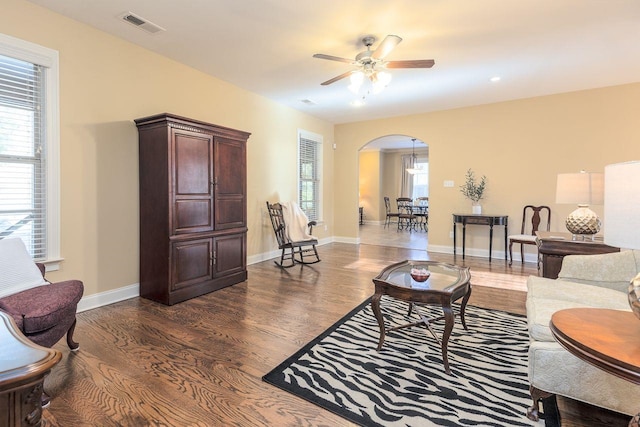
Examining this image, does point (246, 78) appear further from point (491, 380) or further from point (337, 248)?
point (491, 380)

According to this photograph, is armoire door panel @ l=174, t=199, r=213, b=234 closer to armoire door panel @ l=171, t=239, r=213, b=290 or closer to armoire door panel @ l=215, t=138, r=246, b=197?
armoire door panel @ l=171, t=239, r=213, b=290

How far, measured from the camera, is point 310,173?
266 inches

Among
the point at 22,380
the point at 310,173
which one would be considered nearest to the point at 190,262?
the point at 22,380

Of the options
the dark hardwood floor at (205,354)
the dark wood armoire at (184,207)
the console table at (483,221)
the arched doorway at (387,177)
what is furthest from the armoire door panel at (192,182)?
the arched doorway at (387,177)

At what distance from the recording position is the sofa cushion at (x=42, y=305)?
1.80 metres

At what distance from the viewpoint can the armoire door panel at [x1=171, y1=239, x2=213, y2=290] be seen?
10.8 ft

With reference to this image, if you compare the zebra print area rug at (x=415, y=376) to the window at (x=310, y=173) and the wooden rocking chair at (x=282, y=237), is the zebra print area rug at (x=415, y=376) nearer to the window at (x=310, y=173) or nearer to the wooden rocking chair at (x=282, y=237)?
the wooden rocking chair at (x=282, y=237)

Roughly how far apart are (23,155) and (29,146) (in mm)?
94

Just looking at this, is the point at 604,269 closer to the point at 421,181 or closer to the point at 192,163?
the point at 192,163

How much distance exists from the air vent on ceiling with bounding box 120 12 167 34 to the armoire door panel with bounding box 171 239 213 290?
213 cm

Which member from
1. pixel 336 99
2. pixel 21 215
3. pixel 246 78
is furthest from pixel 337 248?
pixel 21 215

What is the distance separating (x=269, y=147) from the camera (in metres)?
5.50

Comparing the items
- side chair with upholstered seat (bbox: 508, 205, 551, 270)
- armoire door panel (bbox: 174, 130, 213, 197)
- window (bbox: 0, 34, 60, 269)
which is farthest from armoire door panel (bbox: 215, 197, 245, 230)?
side chair with upholstered seat (bbox: 508, 205, 551, 270)

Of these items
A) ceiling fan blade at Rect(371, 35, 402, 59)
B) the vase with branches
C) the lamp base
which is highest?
ceiling fan blade at Rect(371, 35, 402, 59)
